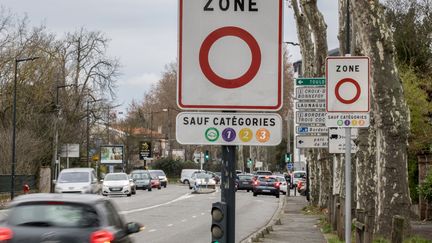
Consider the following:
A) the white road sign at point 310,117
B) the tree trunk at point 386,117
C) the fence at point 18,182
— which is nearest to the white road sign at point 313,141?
the white road sign at point 310,117

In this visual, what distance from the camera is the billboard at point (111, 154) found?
89.3 meters

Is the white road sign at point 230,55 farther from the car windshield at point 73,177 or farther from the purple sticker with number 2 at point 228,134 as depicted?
the car windshield at point 73,177

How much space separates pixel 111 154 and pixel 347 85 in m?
81.0

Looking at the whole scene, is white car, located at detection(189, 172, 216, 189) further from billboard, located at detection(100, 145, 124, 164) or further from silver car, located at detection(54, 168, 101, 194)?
silver car, located at detection(54, 168, 101, 194)

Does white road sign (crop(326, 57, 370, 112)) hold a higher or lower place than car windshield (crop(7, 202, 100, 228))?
higher

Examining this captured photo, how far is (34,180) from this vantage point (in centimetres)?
5050

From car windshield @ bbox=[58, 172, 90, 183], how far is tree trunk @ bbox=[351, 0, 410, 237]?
22.1 metres

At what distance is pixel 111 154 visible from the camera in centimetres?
8975

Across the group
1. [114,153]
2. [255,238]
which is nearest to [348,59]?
[255,238]

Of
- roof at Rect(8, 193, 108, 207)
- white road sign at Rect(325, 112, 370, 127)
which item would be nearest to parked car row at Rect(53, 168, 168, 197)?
roof at Rect(8, 193, 108, 207)

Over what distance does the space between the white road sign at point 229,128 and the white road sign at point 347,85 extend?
5416mm

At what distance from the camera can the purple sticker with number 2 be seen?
4684 mm

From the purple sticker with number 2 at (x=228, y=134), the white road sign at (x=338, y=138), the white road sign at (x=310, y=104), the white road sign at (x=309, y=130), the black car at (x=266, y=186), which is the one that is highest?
the white road sign at (x=310, y=104)

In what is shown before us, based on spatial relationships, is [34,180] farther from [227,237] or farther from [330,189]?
[227,237]
